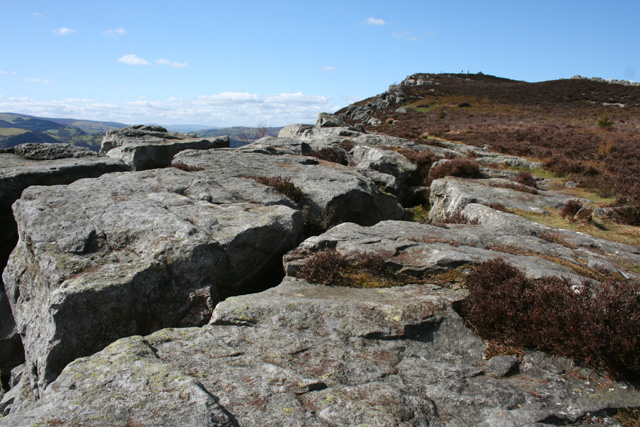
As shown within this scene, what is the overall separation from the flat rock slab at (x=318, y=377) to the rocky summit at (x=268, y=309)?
22 millimetres

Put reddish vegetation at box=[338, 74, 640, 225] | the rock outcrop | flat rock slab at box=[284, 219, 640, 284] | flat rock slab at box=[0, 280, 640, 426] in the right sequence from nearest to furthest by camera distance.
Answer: flat rock slab at box=[0, 280, 640, 426] → the rock outcrop → flat rock slab at box=[284, 219, 640, 284] → reddish vegetation at box=[338, 74, 640, 225]

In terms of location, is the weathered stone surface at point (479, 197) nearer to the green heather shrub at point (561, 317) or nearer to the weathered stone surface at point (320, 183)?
the weathered stone surface at point (320, 183)

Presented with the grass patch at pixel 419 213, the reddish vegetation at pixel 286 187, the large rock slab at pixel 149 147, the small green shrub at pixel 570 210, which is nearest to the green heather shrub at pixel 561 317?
the reddish vegetation at pixel 286 187

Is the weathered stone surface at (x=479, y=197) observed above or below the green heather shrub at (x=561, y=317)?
above

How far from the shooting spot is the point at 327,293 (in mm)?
6930

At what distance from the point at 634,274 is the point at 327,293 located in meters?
6.93

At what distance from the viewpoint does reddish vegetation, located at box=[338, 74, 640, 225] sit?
2155 centimetres

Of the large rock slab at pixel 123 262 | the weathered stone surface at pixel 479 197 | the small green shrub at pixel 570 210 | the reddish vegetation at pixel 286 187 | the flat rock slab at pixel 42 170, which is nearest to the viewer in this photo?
the large rock slab at pixel 123 262

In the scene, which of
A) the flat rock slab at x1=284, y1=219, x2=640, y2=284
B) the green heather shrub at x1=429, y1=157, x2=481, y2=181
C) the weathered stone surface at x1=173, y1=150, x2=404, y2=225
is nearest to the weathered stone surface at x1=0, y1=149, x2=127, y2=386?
the weathered stone surface at x1=173, y1=150, x2=404, y2=225

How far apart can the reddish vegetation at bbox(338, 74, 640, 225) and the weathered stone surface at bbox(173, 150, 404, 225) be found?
841 centimetres

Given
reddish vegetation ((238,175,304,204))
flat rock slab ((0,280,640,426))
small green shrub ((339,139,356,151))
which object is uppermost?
small green shrub ((339,139,356,151))

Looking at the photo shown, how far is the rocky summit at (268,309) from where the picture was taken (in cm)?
422

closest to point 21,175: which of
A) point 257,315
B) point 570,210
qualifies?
point 257,315

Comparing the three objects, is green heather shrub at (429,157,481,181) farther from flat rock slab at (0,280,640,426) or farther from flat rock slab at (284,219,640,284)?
flat rock slab at (0,280,640,426)
